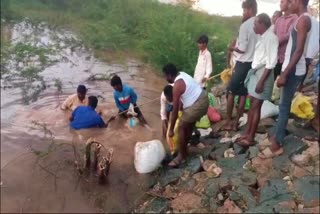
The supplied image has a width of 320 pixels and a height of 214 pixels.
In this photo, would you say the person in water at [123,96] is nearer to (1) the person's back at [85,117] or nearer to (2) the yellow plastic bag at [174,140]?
(1) the person's back at [85,117]

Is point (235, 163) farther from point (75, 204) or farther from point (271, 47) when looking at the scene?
point (75, 204)

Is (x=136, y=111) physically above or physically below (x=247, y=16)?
below

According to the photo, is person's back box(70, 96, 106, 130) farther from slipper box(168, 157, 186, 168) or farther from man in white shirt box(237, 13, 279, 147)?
man in white shirt box(237, 13, 279, 147)

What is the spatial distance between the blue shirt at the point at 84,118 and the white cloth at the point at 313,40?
10.8 feet

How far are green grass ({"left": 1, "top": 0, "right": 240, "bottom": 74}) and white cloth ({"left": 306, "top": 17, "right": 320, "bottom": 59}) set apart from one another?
202 inches

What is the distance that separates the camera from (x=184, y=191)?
462 centimetres

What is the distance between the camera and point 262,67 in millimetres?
4703

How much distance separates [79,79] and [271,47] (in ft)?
17.7

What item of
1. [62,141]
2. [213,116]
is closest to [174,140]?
[213,116]

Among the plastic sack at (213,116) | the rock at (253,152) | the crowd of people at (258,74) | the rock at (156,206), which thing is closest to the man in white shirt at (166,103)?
the crowd of people at (258,74)

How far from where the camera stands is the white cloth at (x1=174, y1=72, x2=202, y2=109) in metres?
4.87

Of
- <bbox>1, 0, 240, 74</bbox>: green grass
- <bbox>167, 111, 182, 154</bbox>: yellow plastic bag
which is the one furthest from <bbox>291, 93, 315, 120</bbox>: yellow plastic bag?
<bbox>1, 0, 240, 74</bbox>: green grass

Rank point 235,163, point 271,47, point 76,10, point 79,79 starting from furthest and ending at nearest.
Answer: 1. point 76,10
2. point 79,79
3. point 235,163
4. point 271,47

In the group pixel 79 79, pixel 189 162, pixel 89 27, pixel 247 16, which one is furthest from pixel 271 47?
pixel 89 27
